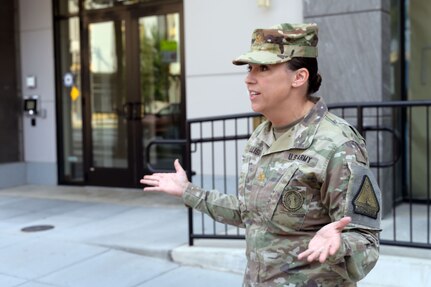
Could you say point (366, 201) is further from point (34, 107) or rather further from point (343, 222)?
point (34, 107)

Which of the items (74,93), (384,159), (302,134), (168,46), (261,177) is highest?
(168,46)

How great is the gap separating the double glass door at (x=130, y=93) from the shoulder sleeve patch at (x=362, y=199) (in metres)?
6.58

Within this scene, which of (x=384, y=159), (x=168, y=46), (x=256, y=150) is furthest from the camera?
(x=168, y=46)

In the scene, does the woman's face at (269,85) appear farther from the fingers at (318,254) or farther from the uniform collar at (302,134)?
the fingers at (318,254)

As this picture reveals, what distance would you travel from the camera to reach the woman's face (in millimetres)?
1882

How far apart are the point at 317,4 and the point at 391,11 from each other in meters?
0.86

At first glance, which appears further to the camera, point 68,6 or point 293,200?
point 68,6

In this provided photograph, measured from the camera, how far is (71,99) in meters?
9.64

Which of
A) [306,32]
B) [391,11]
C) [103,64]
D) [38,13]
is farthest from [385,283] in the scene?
[38,13]

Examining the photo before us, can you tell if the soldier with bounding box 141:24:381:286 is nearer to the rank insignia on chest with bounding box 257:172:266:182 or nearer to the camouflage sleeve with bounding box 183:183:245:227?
the rank insignia on chest with bounding box 257:172:266:182

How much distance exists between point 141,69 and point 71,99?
1585 millimetres

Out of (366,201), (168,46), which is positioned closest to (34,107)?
(168,46)

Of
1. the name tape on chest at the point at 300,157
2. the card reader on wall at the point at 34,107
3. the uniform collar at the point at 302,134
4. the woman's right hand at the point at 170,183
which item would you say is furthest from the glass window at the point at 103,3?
the name tape on chest at the point at 300,157

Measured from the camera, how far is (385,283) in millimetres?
4316
